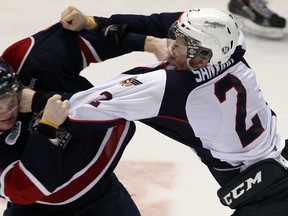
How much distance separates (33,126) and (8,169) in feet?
0.49

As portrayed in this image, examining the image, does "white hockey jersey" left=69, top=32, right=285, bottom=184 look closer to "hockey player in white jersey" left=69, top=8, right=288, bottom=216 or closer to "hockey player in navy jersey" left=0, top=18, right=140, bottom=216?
"hockey player in white jersey" left=69, top=8, right=288, bottom=216

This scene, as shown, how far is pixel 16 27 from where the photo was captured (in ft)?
15.0

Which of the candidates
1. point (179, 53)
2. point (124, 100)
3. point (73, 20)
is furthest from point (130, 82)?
point (73, 20)

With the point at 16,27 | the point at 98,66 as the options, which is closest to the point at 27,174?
the point at 98,66

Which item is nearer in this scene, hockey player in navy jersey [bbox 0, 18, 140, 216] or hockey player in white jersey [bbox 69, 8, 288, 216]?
hockey player in white jersey [bbox 69, 8, 288, 216]

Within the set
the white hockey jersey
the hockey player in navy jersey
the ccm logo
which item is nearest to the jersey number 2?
the white hockey jersey

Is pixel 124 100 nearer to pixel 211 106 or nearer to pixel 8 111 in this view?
pixel 211 106

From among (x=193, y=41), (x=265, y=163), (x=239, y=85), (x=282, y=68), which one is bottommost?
(x=282, y=68)

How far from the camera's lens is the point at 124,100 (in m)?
1.92

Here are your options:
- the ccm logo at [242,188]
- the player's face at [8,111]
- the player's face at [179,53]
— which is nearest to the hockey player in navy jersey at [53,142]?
the player's face at [8,111]

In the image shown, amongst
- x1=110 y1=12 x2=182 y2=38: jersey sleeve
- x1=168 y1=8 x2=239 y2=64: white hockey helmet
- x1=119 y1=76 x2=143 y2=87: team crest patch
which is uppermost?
x1=168 y1=8 x2=239 y2=64: white hockey helmet

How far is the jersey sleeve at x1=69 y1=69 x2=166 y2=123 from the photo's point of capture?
1.92 metres

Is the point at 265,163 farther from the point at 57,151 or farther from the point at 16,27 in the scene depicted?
the point at 16,27

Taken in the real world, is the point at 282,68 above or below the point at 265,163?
below
